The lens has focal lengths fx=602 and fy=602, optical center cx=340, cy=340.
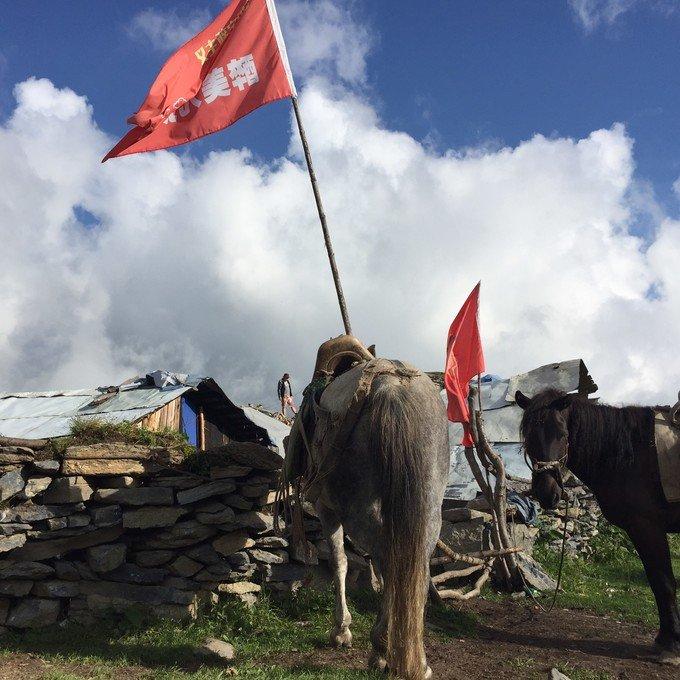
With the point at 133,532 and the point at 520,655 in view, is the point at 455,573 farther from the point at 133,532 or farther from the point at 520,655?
the point at 133,532

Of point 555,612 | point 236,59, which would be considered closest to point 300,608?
point 555,612

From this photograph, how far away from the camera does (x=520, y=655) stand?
6199 millimetres

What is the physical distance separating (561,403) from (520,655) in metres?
2.76

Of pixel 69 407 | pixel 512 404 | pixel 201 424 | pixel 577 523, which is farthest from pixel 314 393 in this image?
pixel 512 404

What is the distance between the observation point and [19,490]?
267 inches

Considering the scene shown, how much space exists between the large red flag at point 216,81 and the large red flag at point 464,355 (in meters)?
4.37

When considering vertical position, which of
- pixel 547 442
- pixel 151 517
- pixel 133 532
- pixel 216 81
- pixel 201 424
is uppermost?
pixel 216 81

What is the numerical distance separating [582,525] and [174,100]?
1280 centimetres

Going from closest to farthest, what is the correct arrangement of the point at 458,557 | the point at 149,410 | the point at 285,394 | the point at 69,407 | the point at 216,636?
the point at 216,636 → the point at 458,557 → the point at 149,410 → the point at 69,407 → the point at 285,394

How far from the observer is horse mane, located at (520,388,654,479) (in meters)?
6.79

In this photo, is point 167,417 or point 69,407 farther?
point 167,417

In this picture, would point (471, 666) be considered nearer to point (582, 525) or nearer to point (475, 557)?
point (475, 557)

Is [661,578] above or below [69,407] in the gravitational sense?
below

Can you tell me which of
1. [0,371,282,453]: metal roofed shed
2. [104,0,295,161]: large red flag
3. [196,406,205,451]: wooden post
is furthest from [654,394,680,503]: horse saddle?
[196,406,205,451]: wooden post
